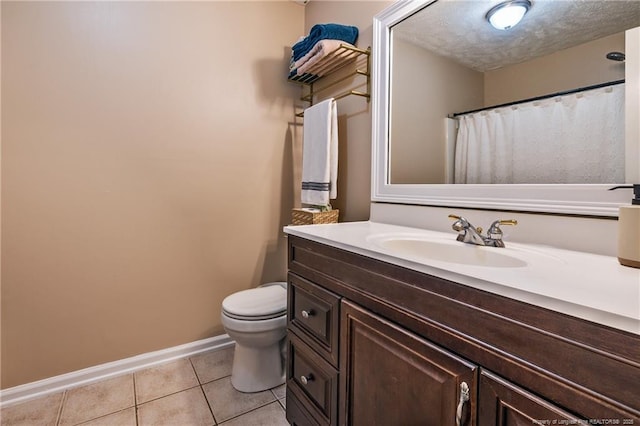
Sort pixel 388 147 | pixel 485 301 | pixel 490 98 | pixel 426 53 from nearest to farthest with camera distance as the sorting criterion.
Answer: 1. pixel 485 301
2. pixel 490 98
3. pixel 426 53
4. pixel 388 147

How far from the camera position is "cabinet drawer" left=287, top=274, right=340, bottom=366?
0.98 metres

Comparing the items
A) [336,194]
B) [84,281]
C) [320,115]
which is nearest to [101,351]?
[84,281]

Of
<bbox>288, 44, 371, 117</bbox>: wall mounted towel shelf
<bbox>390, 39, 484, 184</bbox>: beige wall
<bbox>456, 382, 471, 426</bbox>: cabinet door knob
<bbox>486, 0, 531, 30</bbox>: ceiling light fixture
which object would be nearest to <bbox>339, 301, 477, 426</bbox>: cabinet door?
<bbox>456, 382, 471, 426</bbox>: cabinet door knob

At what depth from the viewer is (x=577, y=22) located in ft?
2.96

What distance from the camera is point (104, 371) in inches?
64.1

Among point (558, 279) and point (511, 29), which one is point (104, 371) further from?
point (511, 29)

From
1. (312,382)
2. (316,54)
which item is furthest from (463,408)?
(316,54)

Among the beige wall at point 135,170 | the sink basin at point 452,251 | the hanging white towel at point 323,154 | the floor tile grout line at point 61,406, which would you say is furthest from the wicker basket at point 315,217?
the floor tile grout line at point 61,406

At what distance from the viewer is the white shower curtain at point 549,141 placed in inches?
32.7

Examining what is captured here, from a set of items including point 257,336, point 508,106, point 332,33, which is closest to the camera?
point 508,106

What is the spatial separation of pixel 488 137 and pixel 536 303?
2.60ft

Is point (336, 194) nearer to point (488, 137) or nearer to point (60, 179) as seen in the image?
point (488, 137)

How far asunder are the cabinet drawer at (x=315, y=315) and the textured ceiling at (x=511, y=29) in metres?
1.03

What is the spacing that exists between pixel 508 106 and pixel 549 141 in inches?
7.4
